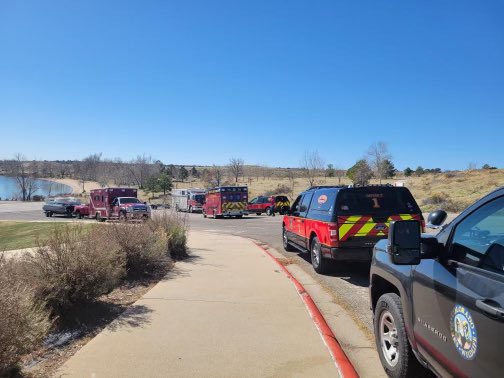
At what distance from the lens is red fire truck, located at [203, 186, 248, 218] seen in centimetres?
3628

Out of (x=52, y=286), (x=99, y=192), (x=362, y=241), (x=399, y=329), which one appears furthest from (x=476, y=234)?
(x=99, y=192)

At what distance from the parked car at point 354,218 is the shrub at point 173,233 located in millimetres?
3443

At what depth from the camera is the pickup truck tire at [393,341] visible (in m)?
3.94

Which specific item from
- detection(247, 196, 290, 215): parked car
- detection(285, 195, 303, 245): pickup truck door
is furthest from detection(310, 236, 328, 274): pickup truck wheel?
detection(247, 196, 290, 215): parked car

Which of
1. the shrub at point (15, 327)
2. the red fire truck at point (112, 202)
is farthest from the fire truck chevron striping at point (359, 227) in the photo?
the red fire truck at point (112, 202)

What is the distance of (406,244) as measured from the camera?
10.5ft

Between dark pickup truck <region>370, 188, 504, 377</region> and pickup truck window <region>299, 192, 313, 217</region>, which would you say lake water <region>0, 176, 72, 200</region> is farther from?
dark pickup truck <region>370, 188, 504, 377</region>

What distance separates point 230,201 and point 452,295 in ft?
111

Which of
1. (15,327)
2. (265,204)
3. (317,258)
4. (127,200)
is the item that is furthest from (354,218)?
(265,204)

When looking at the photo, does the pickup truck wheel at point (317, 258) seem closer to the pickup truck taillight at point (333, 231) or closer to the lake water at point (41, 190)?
the pickup truck taillight at point (333, 231)

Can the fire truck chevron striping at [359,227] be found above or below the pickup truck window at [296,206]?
below

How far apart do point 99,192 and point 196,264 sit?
2626cm

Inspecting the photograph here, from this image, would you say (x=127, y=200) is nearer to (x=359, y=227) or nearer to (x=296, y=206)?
(x=296, y=206)

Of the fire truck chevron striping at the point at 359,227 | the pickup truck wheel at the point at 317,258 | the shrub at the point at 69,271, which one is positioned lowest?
the pickup truck wheel at the point at 317,258
